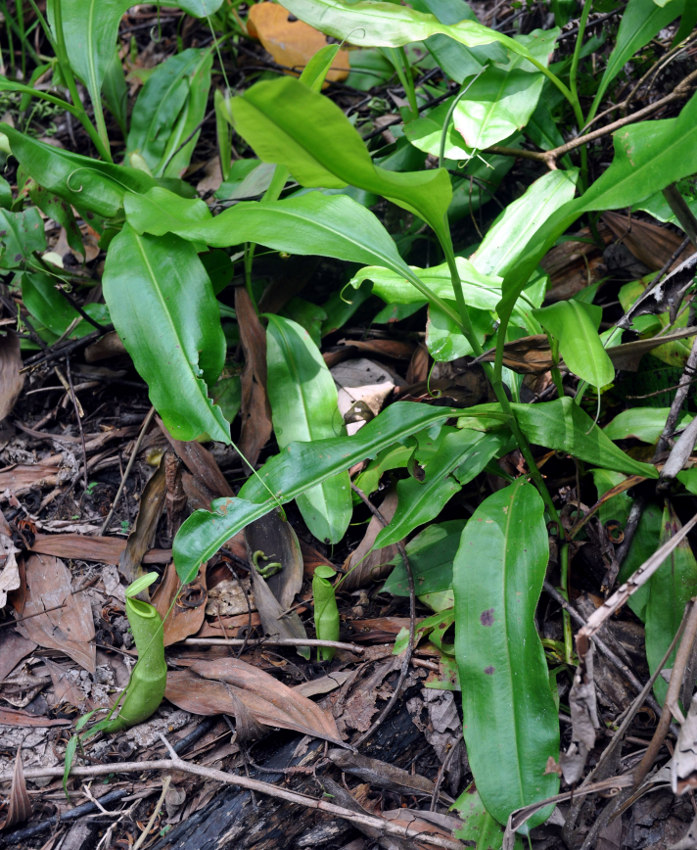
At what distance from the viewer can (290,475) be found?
125cm

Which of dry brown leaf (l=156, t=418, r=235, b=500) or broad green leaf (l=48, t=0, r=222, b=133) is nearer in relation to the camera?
dry brown leaf (l=156, t=418, r=235, b=500)

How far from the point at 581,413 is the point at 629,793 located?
2.00ft

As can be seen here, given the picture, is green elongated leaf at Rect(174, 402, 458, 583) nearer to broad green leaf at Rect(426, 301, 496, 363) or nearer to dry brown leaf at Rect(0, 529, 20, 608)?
broad green leaf at Rect(426, 301, 496, 363)

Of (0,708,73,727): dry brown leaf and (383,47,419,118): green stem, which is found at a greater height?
(383,47,419,118): green stem

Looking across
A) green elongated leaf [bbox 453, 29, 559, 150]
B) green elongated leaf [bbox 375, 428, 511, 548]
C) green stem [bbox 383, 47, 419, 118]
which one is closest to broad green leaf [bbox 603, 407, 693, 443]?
green elongated leaf [bbox 375, 428, 511, 548]

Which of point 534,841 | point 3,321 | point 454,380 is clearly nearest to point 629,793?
point 534,841

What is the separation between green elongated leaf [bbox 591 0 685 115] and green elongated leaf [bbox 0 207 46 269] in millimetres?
1467

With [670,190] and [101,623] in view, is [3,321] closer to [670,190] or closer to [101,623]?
[101,623]

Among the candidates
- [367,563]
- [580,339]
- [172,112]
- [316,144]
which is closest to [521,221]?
[580,339]

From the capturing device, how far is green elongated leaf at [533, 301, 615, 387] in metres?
1.10

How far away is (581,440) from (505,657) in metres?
0.40

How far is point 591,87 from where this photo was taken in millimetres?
1736

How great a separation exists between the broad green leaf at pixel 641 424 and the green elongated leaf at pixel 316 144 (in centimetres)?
61

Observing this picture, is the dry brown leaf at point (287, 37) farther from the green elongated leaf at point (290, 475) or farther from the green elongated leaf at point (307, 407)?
the green elongated leaf at point (290, 475)
